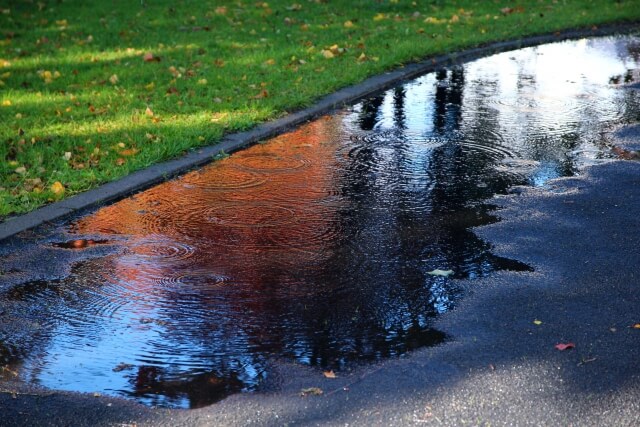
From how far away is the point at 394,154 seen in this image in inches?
306

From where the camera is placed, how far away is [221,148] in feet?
25.6

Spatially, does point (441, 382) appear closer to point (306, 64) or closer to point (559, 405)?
point (559, 405)

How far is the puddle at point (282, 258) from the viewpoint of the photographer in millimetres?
4172

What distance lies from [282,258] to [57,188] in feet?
6.68

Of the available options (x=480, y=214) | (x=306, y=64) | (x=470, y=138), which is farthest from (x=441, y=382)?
(x=306, y=64)

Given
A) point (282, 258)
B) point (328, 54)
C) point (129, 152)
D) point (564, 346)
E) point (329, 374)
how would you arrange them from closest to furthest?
point (329, 374) → point (564, 346) → point (282, 258) → point (129, 152) → point (328, 54)

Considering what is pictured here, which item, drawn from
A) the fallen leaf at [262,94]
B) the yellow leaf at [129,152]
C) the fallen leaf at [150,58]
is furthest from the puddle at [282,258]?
the fallen leaf at [150,58]

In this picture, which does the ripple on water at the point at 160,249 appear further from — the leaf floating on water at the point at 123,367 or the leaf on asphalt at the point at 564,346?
the leaf on asphalt at the point at 564,346

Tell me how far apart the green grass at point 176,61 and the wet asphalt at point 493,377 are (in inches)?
113

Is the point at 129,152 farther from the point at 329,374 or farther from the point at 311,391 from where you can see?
the point at 311,391

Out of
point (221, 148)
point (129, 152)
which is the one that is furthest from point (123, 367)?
point (221, 148)

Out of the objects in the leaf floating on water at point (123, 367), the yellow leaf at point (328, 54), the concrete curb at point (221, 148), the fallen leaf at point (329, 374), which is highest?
the yellow leaf at point (328, 54)

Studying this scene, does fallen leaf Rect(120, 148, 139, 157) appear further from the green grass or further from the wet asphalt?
the wet asphalt

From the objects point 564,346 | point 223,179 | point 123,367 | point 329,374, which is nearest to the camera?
point 329,374
